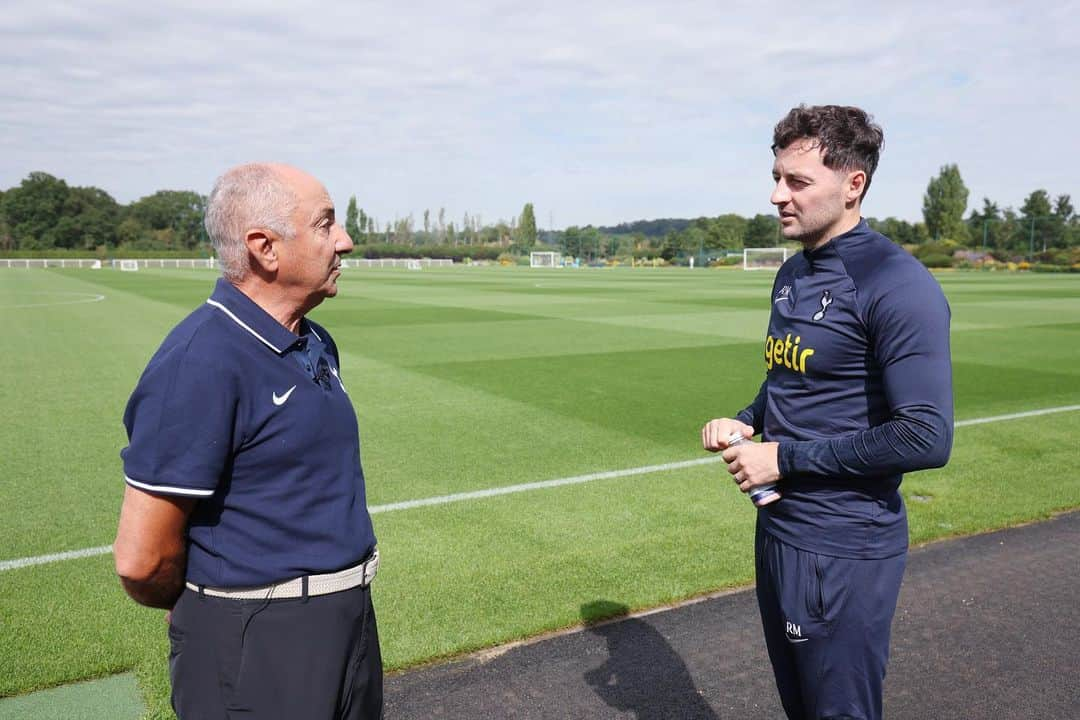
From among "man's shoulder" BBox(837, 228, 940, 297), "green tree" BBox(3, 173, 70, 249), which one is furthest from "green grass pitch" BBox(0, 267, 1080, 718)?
"green tree" BBox(3, 173, 70, 249)

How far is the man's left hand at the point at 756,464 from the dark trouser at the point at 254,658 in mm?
1316

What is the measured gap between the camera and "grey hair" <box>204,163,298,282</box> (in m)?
2.16

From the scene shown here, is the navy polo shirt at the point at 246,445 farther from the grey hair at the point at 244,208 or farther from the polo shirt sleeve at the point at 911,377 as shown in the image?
the polo shirt sleeve at the point at 911,377

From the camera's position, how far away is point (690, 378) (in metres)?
12.6

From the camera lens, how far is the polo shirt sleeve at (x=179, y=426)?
1.95m

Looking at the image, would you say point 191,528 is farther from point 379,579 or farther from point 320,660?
point 379,579

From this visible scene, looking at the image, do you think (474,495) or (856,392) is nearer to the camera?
(856,392)

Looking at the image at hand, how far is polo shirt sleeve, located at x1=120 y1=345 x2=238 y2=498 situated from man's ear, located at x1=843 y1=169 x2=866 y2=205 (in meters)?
1.89

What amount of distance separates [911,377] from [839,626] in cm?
80

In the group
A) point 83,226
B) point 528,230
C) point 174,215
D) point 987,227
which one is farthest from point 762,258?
point 174,215

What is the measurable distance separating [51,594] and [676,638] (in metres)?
3.62

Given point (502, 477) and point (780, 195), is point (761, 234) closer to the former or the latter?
point (502, 477)

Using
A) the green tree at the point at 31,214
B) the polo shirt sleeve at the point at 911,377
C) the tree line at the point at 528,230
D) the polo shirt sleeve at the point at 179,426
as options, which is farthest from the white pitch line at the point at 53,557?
the green tree at the point at 31,214

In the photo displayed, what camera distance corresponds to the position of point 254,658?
2117 millimetres
